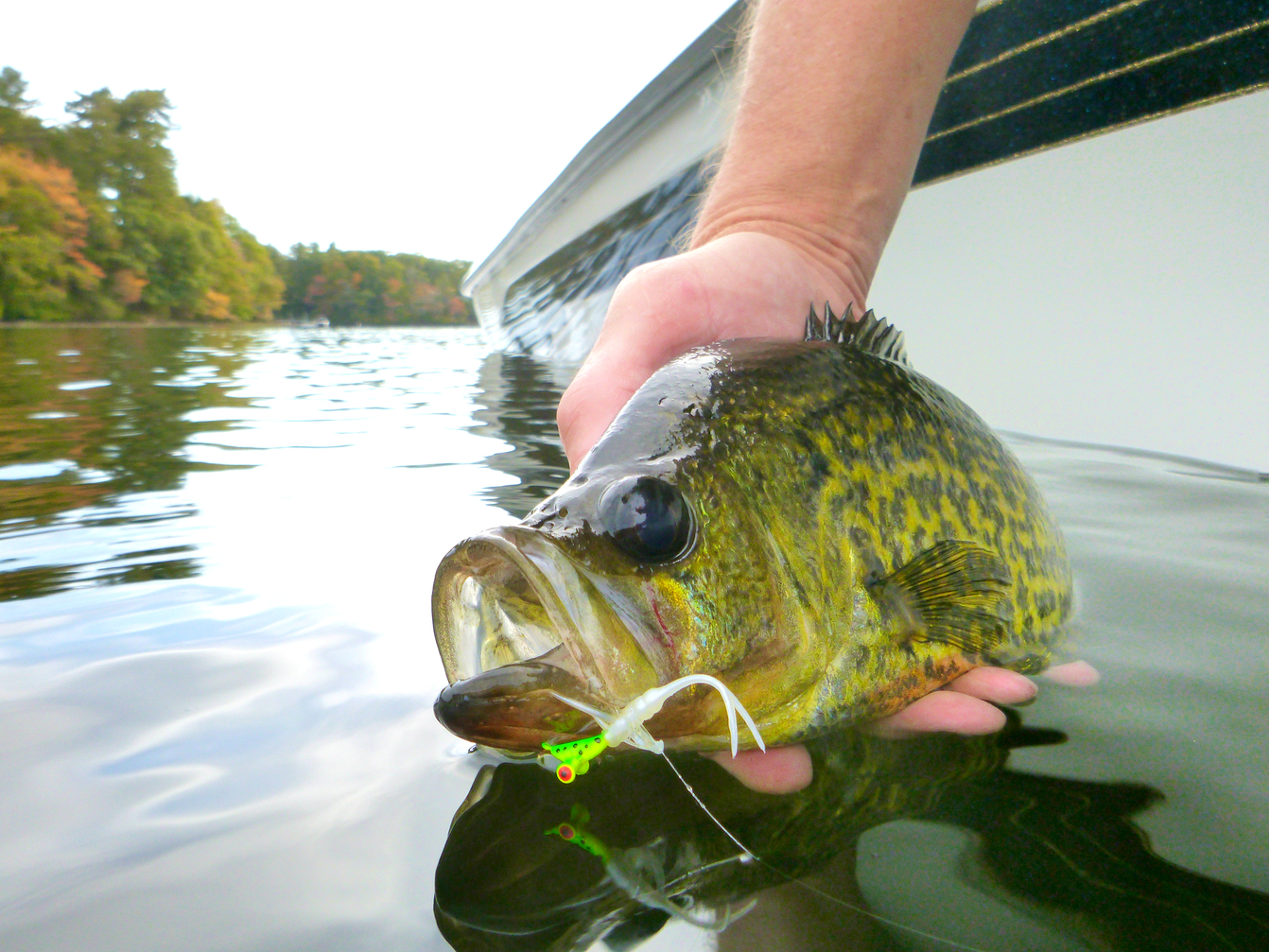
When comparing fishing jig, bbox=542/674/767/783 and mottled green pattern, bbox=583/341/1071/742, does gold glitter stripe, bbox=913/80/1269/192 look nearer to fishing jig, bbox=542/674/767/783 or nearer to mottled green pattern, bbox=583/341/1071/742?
mottled green pattern, bbox=583/341/1071/742

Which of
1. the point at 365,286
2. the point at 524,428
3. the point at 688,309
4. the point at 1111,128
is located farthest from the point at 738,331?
the point at 365,286

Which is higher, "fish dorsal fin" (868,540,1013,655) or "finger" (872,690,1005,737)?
"fish dorsal fin" (868,540,1013,655)

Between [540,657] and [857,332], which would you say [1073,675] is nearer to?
[857,332]

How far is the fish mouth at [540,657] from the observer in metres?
1.10

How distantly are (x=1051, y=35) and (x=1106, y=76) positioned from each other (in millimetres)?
372

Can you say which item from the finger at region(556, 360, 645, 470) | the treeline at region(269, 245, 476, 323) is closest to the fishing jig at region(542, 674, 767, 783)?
the finger at region(556, 360, 645, 470)

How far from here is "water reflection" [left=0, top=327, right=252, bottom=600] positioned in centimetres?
269

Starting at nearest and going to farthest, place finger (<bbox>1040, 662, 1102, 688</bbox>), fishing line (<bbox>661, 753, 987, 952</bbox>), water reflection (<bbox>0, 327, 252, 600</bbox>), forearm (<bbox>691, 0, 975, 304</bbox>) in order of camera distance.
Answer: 1. fishing line (<bbox>661, 753, 987, 952</bbox>)
2. finger (<bbox>1040, 662, 1102, 688</bbox>)
3. water reflection (<bbox>0, 327, 252, 600</bbox>)
4. forearm (<bbox>691, 0, 975, 304</bbox>)

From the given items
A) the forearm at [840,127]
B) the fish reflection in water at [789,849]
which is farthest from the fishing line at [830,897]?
the forearm at [840,127]

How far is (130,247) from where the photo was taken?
66250mm

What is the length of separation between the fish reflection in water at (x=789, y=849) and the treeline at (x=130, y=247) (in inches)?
2518

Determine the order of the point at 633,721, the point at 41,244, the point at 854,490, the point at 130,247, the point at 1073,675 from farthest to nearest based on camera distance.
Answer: the point at 130,247, the point at 41,244, the point at 1073,675, the point at 854,490, the point at 633,721

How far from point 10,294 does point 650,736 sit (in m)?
66.0

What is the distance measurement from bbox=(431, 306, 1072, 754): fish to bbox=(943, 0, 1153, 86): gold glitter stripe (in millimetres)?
3010
